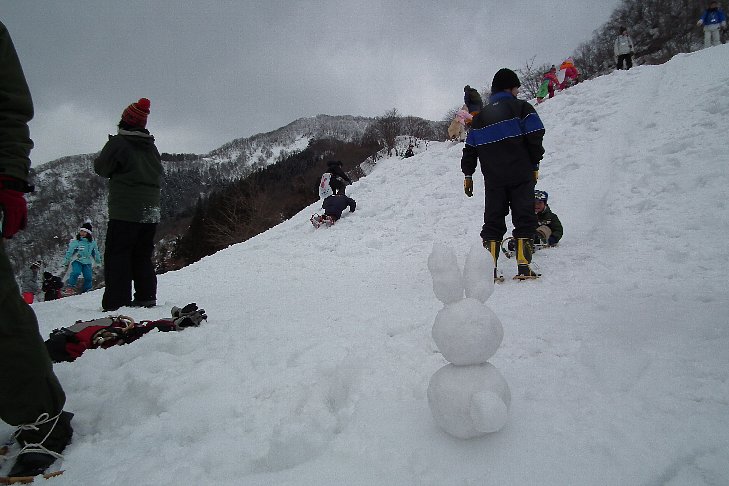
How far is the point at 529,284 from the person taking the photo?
3244 mm

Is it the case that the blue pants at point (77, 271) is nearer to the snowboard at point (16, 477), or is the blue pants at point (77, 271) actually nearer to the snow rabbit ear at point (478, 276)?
the snowboard at point (16, 477)

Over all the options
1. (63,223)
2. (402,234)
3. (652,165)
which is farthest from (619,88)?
(63,223)

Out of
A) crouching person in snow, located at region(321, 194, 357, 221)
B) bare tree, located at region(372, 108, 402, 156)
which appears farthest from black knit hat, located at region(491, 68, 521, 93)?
bare tree, located at region(372, 108, 402, 156)

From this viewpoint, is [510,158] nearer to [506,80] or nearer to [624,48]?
[506,80]

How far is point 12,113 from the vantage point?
1.54m

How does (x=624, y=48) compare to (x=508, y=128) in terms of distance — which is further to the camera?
(x=624, y=48)

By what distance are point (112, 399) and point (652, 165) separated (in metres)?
6.92

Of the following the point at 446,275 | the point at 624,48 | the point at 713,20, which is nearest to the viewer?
the point at 446,275

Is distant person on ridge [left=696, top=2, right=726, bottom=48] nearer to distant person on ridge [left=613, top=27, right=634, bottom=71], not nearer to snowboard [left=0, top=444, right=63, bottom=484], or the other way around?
distant person on ridge [left=613, top=27, right=634, bottom=71]

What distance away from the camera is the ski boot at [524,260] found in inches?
135

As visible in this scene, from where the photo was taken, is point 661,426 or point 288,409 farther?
point 288,409

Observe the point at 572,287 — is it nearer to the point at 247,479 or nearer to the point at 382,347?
the point at 382,347

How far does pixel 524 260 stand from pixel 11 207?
363cm

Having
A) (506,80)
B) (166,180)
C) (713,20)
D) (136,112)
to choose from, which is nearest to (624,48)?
(713,20)
